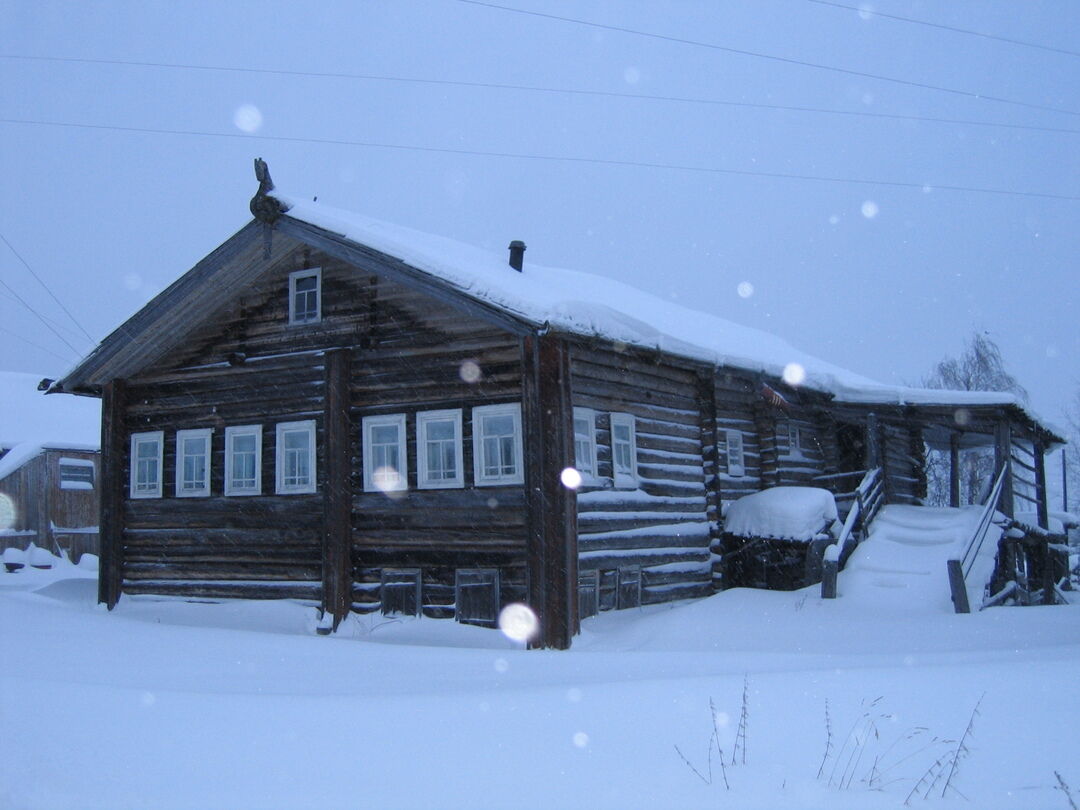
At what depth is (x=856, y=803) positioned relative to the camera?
5.62 meters

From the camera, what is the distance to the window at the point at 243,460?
16.7m

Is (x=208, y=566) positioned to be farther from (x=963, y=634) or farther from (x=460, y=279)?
(x=963, y=634)

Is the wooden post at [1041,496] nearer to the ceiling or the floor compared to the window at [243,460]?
nearer to the floor

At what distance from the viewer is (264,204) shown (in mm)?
15461

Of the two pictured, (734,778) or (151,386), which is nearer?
(734,778)

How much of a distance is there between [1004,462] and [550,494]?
9.84m

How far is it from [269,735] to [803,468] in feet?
56.2

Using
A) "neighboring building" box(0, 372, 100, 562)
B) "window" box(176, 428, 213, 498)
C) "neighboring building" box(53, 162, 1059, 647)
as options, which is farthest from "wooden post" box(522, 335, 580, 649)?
"neighboring building" box(0, 372, 100, 562)

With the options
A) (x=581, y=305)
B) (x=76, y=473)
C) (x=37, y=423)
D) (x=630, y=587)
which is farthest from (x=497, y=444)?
(x=37, y=423)

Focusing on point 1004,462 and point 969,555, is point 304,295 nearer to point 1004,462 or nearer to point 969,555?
point 969,555

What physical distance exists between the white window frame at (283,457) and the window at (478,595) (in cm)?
350

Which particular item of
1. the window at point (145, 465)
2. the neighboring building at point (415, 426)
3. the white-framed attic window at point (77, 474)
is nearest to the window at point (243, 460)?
the neighboring building at point (415, 426)

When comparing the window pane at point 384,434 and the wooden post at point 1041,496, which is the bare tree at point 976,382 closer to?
the wooden post at point 1041,496

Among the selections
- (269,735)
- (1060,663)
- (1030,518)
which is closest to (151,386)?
(269,735)
